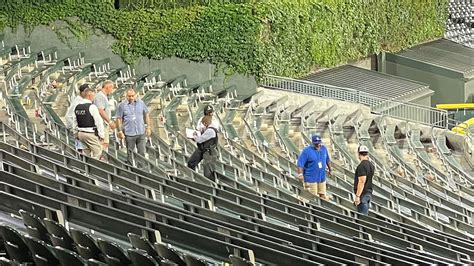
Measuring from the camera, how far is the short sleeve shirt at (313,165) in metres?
15.0

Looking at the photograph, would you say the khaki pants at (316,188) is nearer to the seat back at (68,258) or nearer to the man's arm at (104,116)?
the man's arm at (104,116)

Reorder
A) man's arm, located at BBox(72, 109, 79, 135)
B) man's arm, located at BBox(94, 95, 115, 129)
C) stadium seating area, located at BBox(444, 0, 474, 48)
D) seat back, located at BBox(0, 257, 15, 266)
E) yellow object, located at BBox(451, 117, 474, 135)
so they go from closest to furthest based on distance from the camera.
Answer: seat back, located at BBox(0, 257, 15, 266)
man's arm, located at BBox(72, 109, 79, 135)
man's arm, located at BBox(94, 95, 115, 129)
yellow object, located at BBox(451, 117, 474, 135)
stadium seating area, located at BBox(444, 0, 474, 48)

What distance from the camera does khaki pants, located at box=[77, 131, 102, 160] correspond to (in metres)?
14.8

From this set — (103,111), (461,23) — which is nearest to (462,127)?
(103,111)

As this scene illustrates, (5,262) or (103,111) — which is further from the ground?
(5,262)

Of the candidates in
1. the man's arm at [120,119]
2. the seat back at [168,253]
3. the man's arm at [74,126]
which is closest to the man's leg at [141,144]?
the man's arm at [120,119]

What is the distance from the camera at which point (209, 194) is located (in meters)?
12.1

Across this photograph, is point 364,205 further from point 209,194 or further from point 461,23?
point 461,23

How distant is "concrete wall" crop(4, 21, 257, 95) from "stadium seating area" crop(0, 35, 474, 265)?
2.39 meters

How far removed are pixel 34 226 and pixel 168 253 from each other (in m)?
1.34

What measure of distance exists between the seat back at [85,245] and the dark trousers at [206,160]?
6.06m

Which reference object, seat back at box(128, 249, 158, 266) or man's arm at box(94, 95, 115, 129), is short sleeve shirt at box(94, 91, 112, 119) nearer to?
man's arm at box(94, 95, 115, 129)

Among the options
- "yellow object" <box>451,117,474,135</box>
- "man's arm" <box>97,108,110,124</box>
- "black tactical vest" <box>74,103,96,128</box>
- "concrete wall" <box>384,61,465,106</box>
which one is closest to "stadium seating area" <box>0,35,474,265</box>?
"black tactical vest" <box>74,103,96,128</box>

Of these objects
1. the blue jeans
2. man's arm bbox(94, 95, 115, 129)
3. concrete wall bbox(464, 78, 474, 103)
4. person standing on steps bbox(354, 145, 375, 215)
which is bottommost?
concrete wall bbox(464, 78, 474, 103)
